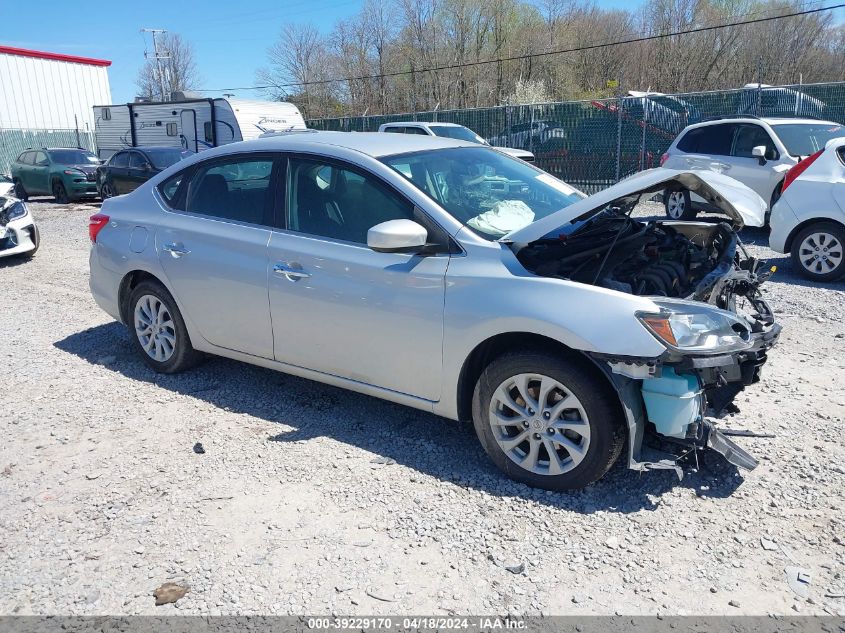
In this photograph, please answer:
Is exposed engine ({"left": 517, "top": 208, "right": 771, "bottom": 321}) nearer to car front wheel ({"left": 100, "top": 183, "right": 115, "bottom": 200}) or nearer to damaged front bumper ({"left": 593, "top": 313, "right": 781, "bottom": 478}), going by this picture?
damaged front bumper ({"left": 593, "top": 313, "right": 781, "bottom": 478})

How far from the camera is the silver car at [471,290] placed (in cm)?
325

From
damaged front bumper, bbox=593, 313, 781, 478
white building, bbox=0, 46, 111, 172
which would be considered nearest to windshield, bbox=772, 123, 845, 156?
damaged front bumper, bbox=593, 313, 781, 478

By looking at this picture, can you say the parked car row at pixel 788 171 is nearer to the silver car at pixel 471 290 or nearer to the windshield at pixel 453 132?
the silver car at pixel 471 290

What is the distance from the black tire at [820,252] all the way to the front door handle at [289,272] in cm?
A: 640

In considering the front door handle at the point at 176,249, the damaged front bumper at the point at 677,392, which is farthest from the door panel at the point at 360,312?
the damaged front bumper at the point at 677,392

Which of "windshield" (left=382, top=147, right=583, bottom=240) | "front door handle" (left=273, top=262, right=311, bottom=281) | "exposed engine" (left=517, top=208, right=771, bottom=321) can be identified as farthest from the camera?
"front door handle" (left=273, top=262, right=311, bottom=281)

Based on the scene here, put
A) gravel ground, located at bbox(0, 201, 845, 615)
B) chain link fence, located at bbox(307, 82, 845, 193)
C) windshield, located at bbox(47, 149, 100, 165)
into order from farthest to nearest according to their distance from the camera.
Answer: windshield, located at bbox(47, 149, 100, 165), chain link fence, located at bbox(307, 82, 845, 193), gravel ground, located at bbox(0, 201, 845, 615)

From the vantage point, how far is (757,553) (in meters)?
3.01

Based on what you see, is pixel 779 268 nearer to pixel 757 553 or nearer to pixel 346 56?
pixel 757 553

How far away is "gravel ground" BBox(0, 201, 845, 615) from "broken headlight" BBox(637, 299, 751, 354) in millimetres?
803

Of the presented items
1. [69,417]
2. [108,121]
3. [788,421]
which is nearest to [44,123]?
[108,121]

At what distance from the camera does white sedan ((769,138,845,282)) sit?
771cm

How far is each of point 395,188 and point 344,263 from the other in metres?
0.52

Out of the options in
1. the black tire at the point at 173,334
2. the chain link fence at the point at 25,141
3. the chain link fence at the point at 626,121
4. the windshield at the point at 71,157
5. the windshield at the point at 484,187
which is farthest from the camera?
the chain link fence at the point at 25,141
